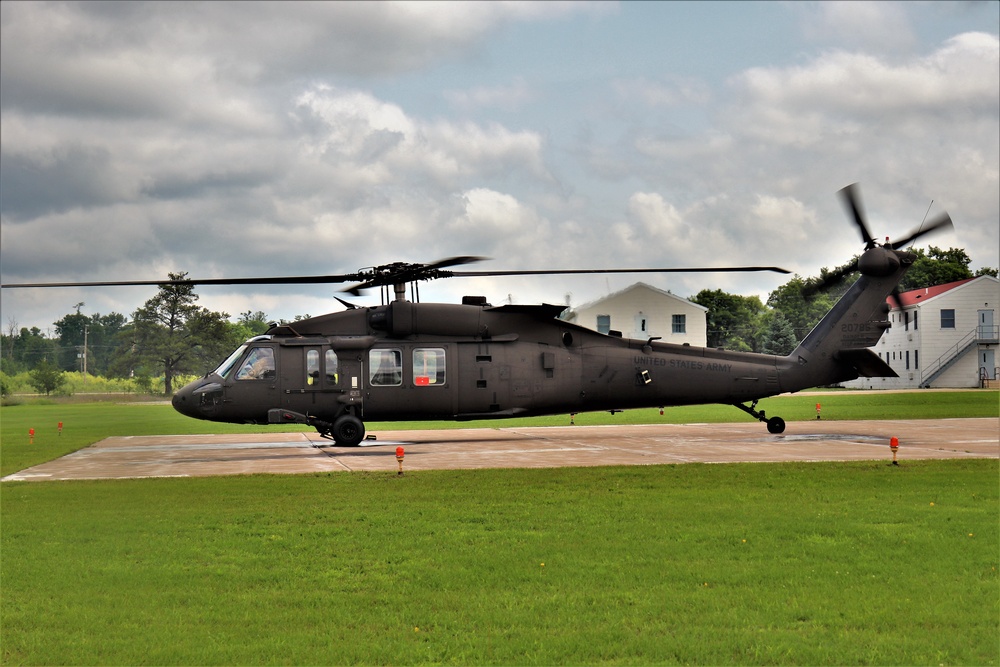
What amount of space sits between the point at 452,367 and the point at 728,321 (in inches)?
3796

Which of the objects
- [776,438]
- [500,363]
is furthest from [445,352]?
[776,438]

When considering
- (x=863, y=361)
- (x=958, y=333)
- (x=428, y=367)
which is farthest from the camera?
(x=958, y=333)

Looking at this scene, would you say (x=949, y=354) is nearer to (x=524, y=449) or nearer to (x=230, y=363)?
(x=524, y=449)

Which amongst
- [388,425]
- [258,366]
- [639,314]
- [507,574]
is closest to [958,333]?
[639,314]

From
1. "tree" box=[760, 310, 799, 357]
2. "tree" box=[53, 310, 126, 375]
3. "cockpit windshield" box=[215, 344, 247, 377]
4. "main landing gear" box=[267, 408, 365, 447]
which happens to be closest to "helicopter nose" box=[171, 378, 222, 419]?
"cockpit windshield" box=[215, 344, 247, 377]

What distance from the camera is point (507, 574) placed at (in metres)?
9.85

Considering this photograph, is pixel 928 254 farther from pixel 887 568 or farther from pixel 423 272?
pixel 887 568

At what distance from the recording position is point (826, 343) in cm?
2933

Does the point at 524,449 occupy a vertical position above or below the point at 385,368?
below

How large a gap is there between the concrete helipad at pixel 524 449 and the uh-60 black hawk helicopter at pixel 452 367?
1.36 metres

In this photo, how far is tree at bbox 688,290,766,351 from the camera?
369 ft

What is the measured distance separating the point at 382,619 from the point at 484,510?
5870 mm

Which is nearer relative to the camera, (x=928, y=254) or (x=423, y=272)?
(x=423, y=272)

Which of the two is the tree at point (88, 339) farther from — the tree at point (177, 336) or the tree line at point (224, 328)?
the tree at point (177, 336)
